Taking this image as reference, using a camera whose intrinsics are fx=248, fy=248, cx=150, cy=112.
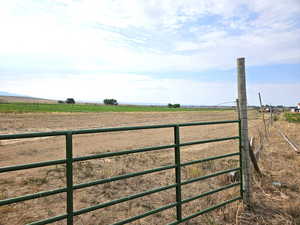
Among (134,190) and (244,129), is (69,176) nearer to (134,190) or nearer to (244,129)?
(134,190)

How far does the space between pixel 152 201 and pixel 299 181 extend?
349 centimetres

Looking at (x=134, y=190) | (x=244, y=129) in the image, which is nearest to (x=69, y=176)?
(x=134, y=190)

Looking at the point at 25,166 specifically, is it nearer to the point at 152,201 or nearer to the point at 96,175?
the point at 152,201

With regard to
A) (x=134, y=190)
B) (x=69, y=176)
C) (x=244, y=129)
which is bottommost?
(x=134, y=190)

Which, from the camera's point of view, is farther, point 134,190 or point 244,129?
point 134,190

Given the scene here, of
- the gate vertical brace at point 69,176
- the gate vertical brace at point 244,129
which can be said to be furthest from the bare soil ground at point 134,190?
the gate vertical brace at point 69,176

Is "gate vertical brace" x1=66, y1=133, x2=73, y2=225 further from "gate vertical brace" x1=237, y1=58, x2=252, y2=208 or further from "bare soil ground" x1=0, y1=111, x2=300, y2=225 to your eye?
"gate vertical brace" x1=237, y1=58, x2=252, y2=208

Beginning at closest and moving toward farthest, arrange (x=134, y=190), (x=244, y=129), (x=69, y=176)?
(x=69, y=176) → (x=244, y=129) → (x=134, y=190)

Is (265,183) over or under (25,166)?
under

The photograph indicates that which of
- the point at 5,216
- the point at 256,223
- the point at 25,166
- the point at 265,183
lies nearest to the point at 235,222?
the point at 256,223

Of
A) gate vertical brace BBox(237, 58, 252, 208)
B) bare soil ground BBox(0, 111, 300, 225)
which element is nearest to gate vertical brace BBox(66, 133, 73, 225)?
bare soil ground BBox(0, 111, 300, 225)

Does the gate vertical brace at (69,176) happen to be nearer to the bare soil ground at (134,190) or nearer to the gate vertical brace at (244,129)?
the bare soil ground at (134,190)

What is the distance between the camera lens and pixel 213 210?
169 inches

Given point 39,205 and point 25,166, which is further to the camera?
point 39,205
